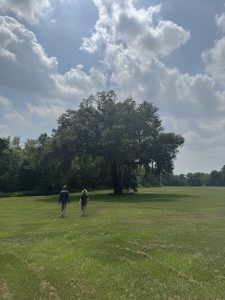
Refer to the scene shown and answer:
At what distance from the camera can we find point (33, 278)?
12906mm

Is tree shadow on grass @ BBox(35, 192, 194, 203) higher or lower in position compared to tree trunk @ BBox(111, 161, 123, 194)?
lower

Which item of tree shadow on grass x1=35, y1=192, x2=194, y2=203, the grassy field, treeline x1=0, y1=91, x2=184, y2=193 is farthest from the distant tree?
the grassy field

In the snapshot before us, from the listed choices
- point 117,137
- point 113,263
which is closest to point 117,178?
point 117,137

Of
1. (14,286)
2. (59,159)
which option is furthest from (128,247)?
(59,159)

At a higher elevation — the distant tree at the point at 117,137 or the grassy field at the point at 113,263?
the distant tree at the point at 117,137

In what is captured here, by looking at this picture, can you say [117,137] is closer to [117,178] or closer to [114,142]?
[114,142]

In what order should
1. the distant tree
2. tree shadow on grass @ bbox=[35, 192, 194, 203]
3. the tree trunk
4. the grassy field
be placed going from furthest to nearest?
the tree trunk < the distant tree < tree shadow on grass @ bbox=[35, 192, 194, 203] < the grassy field

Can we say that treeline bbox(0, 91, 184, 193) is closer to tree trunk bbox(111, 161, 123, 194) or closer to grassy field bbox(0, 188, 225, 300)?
tree trunk bbox(111, 161, 123, 194)

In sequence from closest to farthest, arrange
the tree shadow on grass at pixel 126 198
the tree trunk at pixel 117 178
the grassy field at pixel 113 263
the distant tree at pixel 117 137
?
the grassy field at pixel 113 263
the tree shadow on grass at pixel 126 198
the distant tree at pixel 117 137
the tree trunk at pixel 117 178

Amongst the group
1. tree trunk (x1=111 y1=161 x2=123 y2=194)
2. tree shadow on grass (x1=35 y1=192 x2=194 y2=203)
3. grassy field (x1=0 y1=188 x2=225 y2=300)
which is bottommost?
grassy field (x1=0 y1=188 x2=225 y2=300)

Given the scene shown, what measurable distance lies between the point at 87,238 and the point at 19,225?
7.82 m

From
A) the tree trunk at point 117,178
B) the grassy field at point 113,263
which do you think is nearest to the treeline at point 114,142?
the tree trunk at point 117,178

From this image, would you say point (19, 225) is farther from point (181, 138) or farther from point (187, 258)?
point (181, 138)

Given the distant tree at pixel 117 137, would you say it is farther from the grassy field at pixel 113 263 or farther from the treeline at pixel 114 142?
the grassy field at pixel 113 263
